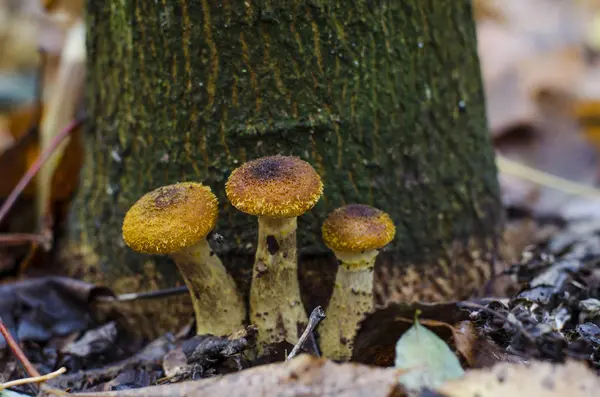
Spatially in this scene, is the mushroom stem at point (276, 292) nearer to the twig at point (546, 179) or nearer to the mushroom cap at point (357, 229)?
the mushroom cap at point (357, 229)

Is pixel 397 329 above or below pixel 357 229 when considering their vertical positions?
below

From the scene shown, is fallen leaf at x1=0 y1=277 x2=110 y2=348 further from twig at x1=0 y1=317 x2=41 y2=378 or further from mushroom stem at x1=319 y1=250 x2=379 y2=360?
mushroom stem at x1=319 y1=250 x2=379 y2=360

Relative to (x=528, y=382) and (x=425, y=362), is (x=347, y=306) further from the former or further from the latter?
(x=528, y=382)

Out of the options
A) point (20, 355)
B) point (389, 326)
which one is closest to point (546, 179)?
point (389, 326)

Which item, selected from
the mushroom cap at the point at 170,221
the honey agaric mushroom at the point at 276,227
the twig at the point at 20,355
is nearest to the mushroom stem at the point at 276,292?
the honey agaric mushroom at the point at 276,227

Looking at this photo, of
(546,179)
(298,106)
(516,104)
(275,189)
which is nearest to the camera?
(275,189)

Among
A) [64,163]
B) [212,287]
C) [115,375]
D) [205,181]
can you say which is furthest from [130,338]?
[64,163]

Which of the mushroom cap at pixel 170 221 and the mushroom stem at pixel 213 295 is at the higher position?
the mushroom cap at pixel 170 221
